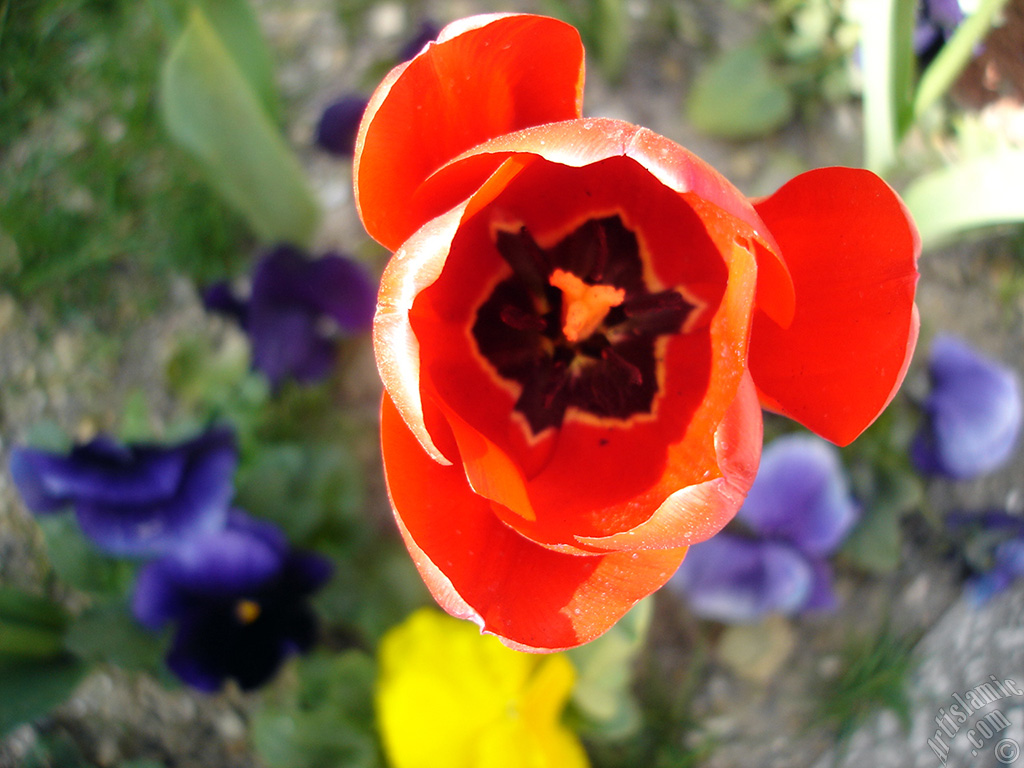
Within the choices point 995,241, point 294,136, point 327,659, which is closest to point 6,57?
point 294,136

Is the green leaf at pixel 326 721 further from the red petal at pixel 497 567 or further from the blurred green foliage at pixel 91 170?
the blurred green foliage at pixel 91 170

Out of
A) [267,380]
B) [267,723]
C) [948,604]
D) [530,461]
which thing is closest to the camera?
[530,461]

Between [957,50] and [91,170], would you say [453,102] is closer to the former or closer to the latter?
[957,50]

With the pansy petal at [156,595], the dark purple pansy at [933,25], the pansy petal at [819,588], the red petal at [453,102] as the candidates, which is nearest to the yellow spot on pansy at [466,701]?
the pansy petal at [156,595]

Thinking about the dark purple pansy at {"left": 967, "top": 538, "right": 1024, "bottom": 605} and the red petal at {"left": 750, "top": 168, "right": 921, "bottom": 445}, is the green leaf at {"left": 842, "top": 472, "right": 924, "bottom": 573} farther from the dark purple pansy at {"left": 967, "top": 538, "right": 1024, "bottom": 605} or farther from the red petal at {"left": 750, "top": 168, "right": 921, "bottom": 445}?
the red petal at {"left": 750, "top": 168, "right": 921, "bottom": 445}

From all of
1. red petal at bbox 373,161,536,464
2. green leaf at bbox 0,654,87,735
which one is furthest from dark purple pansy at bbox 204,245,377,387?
red petal at bbox 373,161,536,464

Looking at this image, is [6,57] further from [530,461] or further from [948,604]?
[948,604]

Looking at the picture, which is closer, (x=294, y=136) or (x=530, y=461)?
(x=530, y=461)
